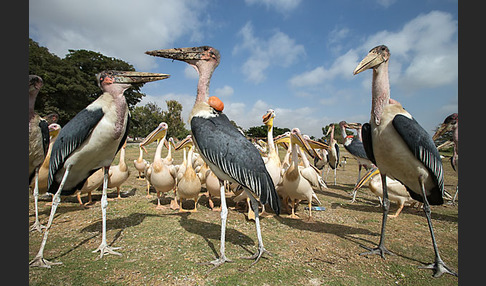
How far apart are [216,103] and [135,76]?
1395 mm

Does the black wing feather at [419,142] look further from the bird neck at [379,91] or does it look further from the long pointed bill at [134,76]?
the long pointed bill at [134,76]

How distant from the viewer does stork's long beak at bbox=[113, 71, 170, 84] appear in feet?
11.7

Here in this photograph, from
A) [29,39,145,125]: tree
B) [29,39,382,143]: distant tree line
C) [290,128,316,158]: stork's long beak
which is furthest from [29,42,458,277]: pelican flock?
[29,39,145,125]: tree

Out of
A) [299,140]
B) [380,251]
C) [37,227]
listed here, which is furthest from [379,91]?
[37,227]

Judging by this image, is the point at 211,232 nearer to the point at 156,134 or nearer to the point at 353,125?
the point at 156,134

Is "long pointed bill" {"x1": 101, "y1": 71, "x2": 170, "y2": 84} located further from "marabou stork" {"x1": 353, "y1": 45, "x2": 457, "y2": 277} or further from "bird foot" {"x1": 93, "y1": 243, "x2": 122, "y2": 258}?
"marabou stork" {"x1": 353, "y1": 45, "x2": 457, "y2": 277}

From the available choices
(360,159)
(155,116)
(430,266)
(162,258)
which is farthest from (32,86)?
(155,116)

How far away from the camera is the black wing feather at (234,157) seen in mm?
3324

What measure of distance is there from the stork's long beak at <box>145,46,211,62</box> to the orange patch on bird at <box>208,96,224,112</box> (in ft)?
3.20

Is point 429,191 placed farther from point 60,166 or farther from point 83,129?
point 60,166

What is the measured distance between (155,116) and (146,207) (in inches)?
2005

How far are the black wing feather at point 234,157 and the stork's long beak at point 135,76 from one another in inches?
44.3

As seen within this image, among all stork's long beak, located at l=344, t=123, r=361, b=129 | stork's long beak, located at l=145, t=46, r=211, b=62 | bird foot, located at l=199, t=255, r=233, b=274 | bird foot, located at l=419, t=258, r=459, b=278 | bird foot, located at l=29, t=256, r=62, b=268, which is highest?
stork's long beak, located at l=145, t=46, r=211, b=62

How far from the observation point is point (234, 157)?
10.9ft
